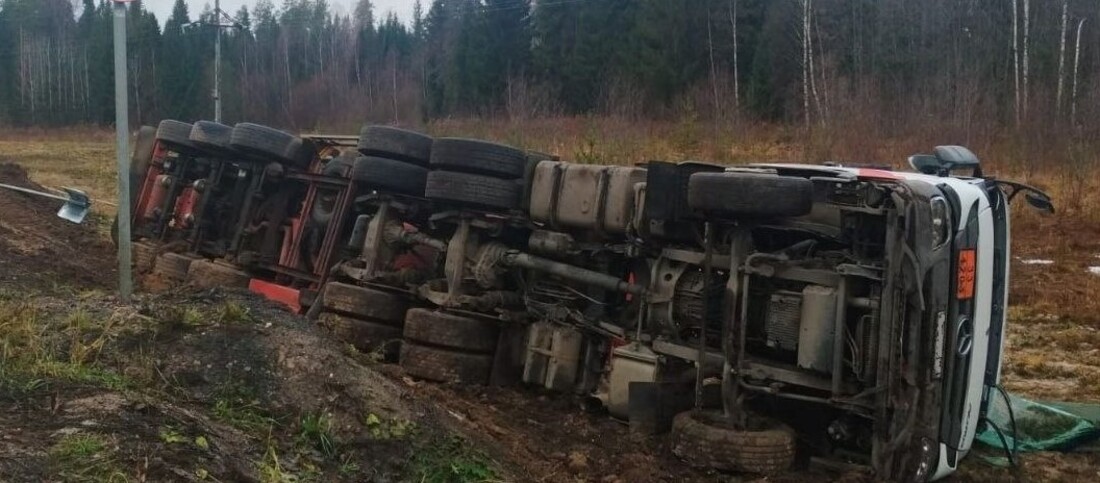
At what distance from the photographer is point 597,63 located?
4159 cm

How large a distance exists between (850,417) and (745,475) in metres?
0.57

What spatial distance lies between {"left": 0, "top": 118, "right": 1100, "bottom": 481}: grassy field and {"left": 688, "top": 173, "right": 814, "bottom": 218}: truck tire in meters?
1.81

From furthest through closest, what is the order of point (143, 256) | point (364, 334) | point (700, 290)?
point (143, 256) < point (364, 334) < point (700, 290)

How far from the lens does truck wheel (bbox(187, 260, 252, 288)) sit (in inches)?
313

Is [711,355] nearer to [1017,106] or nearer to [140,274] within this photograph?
[140,274]

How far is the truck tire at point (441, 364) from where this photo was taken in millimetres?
6160

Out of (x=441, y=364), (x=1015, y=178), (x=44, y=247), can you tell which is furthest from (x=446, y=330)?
(x=1015, y=178)

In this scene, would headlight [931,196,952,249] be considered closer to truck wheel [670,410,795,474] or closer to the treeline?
truck wheel [670,410,795,474]

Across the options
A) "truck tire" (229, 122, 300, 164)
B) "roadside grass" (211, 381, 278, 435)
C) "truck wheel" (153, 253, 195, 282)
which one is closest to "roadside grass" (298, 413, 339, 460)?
"roadside grass" (211, 381, 278, 435)

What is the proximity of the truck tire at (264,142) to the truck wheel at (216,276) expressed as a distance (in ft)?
3.07

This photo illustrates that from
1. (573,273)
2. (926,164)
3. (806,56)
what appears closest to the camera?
(573,273)

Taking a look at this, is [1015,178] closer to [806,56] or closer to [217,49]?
[806,56]

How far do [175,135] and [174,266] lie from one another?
1.27 meters

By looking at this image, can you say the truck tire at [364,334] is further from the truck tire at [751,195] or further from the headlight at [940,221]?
the headlight at [940,221]
